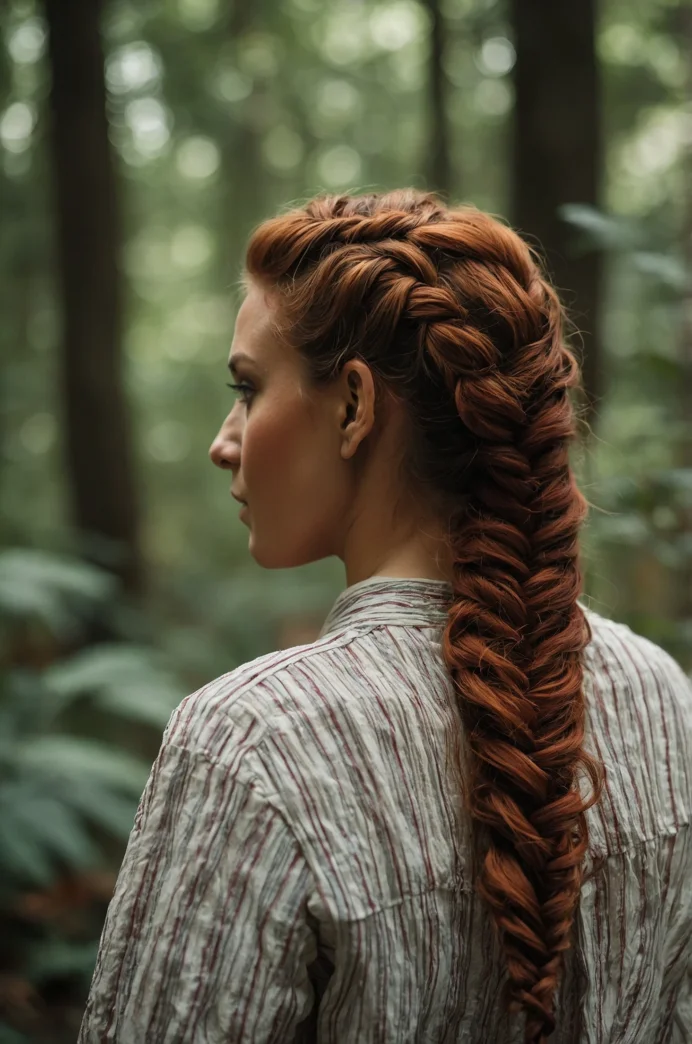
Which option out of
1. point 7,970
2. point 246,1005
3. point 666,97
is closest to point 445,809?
point 246,1005

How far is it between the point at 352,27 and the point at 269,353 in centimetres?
1096

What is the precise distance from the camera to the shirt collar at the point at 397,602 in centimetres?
142

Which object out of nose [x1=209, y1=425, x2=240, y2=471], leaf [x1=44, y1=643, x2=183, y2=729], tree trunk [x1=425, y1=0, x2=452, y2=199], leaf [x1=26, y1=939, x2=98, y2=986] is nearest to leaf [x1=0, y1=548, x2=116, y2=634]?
leaf [x1=44, y1=643, x2=183, y2=729]

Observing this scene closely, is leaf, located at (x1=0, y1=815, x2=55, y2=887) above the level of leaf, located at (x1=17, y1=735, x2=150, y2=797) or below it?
below

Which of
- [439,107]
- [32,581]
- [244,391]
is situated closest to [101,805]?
[32,581]

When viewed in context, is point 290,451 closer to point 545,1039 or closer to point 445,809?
point 445,809

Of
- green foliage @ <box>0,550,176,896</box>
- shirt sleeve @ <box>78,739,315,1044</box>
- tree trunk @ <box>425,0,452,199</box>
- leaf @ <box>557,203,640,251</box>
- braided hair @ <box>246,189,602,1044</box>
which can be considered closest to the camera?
shirt sleeve @ <box>78,739,315,1044</box>

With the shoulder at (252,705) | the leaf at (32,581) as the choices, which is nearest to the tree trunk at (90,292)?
Answer: the leaf at (32,581)

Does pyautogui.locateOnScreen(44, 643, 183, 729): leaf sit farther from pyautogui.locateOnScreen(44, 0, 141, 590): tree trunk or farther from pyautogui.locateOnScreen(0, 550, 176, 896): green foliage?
pyautogui.locateOnScreen(44, 0, 141, 590): tree trunk

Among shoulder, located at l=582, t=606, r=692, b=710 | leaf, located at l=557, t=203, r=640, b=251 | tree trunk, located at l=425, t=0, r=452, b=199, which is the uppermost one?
tree trunk, located at l=425, t=0, r=452, b=199

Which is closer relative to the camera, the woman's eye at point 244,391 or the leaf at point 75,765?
the woman's eye at point 244,391

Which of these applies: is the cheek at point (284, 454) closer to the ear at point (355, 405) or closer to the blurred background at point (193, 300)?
the ear at point (355, 405)

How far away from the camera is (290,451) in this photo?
153cm

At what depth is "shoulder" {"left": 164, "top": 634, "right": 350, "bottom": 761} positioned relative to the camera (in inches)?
49.8
